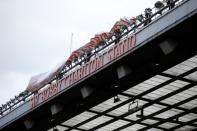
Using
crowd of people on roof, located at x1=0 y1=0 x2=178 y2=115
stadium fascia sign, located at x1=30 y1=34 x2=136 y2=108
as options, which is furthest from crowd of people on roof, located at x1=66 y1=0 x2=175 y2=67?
stadium fascia sign, located at x1=30 y1=34 x2=136 y2=108

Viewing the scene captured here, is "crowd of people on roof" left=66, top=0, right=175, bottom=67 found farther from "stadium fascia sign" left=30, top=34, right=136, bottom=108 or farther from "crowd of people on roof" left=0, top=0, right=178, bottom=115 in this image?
"stadium fascia sign" left=30, top=34, right=136, bottom=108

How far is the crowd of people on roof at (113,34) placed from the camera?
92.3 ft

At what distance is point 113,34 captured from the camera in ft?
103

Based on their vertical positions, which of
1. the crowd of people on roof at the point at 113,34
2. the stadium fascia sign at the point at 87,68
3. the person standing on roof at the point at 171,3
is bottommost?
the stadium fascia sign at the point at 87,68

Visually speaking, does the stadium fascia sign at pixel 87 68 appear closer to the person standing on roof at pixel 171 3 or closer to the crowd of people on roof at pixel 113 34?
the crowd of people on roof at pixel 113 34

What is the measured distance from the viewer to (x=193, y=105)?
33.2 m

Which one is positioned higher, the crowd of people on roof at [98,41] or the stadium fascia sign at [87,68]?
the crowd of people on roof at [98,41]

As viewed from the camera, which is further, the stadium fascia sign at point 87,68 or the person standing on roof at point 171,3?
the stadium fascia sign at point 87,68

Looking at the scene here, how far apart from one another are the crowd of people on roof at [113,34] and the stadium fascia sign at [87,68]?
1324mm

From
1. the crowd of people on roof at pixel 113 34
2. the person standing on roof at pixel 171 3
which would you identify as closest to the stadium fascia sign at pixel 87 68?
the crowd of people on roof at pixel 113 34

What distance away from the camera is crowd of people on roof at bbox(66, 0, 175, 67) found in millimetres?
28141

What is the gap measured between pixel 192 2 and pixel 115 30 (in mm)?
7534

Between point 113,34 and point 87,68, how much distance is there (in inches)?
104

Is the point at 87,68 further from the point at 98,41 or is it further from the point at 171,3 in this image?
the point at 171,3
